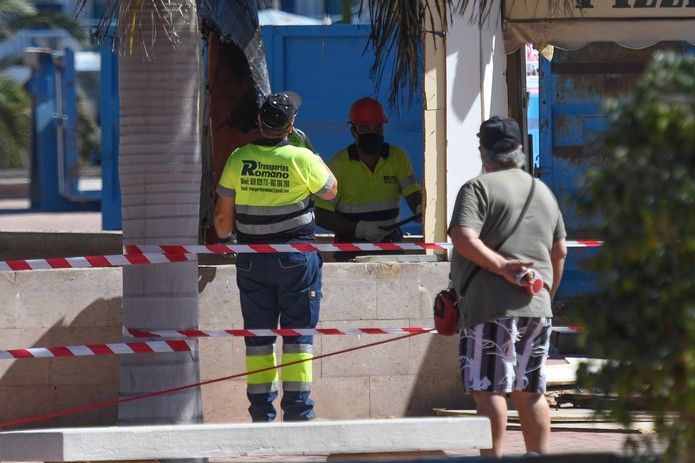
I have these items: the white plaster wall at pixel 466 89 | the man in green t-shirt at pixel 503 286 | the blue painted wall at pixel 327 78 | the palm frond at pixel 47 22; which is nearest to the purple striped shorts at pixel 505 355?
the man in green t-shirt at pixel 503 286

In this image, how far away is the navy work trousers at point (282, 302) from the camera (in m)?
7.38

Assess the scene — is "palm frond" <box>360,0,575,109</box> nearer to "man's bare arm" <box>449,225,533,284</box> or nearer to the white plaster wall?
the white plaster wall

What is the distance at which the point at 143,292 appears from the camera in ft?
23.2

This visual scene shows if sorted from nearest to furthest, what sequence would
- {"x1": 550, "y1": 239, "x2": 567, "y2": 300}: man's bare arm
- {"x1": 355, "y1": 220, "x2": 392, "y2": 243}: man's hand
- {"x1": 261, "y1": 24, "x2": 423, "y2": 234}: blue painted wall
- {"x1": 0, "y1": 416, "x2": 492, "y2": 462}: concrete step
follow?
{"x1": 0, "y1": 416, "x2": 492, "y2": 462}: concrete step
{"x1": 550, "y1": 239, "x2": 567, "y2": 300}: man's bare arm
{"x1": 355, "y1": 220, "x2": 392, "y2": 243}: man's hand
{"x1": 261, "y1": 24, "x2": 423, "y2": 234}: blue painted wall

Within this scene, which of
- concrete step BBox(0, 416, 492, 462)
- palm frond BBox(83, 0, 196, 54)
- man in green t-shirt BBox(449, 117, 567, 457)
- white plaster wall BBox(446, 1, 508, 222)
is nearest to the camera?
concrete step BBox(0, 416, 492, 462)

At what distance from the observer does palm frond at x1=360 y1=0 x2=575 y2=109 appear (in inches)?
296

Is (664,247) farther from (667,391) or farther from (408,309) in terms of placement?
(408,309)

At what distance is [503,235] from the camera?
6.09 metres

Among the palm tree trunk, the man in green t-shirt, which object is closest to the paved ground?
the palm tree trunk

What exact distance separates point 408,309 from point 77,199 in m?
18.9

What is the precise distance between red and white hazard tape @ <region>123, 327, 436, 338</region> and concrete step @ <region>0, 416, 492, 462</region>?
1219mm

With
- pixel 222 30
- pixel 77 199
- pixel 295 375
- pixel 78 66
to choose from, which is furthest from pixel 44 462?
pixel 78 66

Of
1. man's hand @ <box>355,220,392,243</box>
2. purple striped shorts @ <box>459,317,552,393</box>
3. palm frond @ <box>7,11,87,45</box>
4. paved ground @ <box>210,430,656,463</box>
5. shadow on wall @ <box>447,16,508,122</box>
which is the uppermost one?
palm frond @ <box>7,11,87,45</box>

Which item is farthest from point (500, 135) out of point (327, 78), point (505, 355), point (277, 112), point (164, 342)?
point (327, 78)
